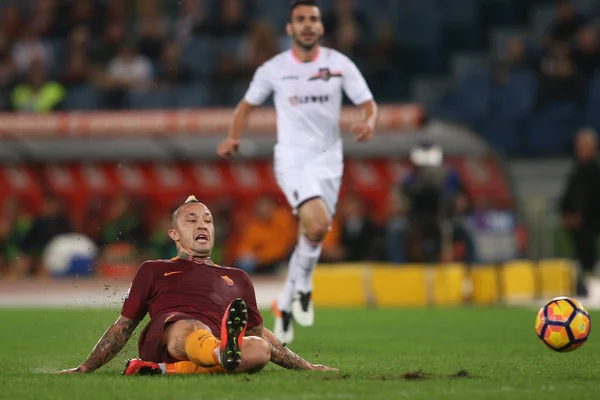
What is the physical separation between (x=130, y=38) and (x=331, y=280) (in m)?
11.1

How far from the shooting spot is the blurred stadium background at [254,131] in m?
20.5

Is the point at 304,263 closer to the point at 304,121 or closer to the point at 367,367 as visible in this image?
the point at 304,121

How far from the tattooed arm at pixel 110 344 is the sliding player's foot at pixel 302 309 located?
10.5 ft

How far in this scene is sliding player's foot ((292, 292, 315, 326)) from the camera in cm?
1019

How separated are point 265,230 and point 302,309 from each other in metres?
11.0

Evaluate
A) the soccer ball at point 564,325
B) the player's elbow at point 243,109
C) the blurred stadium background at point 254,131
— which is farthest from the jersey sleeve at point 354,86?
the blurred stadium background at point 254,131

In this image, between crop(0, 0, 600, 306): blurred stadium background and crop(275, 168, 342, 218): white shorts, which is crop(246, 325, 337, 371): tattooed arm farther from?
crop(0, 0, 600, 306): blurred stadium background

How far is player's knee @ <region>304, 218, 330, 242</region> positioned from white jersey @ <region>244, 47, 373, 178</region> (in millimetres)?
475

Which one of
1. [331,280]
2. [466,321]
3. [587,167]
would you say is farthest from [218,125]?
[466,321]

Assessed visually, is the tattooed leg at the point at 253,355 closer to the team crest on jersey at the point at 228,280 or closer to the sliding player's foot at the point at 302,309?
the team crest on jersey at the point at 228,280

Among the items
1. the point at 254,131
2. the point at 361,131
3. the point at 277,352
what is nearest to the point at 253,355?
the point at 277,352

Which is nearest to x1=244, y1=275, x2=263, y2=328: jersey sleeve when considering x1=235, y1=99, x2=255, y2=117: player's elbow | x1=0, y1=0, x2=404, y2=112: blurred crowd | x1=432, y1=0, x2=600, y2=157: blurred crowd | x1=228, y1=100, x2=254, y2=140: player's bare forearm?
x1=228, y1=100, x2=254, y2=140: player's bare forearm

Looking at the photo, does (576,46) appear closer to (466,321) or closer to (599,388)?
(466,321)

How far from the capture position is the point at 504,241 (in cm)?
1989
